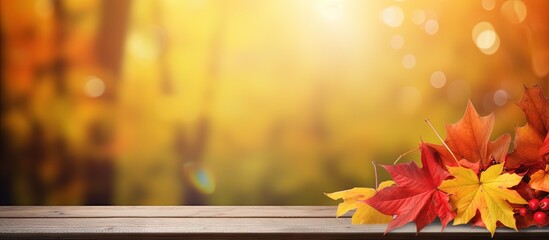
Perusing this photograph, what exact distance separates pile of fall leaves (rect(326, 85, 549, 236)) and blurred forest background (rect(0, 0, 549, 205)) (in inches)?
26.8

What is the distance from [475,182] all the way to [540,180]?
99 mm

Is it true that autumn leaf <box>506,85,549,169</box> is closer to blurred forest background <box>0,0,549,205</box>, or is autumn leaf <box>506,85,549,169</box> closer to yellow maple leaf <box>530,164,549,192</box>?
yellow maple leaf <box>530,164,549,192</box>

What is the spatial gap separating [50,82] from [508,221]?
1.16 meters

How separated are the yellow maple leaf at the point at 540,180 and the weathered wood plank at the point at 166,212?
286 millimetres

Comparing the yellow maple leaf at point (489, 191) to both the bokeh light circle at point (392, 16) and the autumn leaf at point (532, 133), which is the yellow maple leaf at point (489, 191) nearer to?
the autumn leaf at point (532, 133)

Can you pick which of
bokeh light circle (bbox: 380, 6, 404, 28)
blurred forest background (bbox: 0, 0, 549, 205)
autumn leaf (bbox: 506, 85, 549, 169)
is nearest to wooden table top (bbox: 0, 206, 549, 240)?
autumn leaf (bbox: 506, 85, 549, 169)

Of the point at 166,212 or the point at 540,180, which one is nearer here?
the point at 540,180

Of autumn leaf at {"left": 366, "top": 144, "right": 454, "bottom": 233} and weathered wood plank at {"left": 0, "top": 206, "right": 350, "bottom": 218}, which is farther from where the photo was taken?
weathered wood plank at {"left": 0, "top": 206, "right": 350, "bottom": 218}

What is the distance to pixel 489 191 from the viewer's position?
898 millimetres

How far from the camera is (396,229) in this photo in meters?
0.93

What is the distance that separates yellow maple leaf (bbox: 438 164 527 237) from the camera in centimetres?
89

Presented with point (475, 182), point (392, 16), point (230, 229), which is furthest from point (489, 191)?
point (392, 16)

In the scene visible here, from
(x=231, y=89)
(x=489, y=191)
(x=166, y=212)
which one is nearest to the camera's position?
(x=489, y=191)

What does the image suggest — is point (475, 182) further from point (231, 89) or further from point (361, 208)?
point (231, 89)
